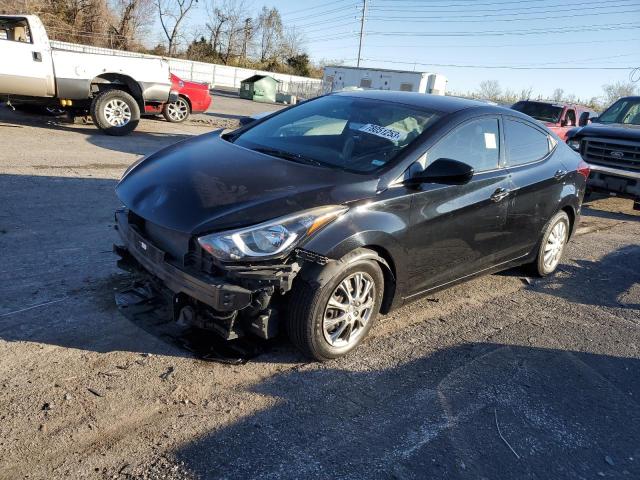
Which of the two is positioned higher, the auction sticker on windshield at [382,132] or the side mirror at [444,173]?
the auction sticker on windshield at [382,132]

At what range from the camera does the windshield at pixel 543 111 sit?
14.2m

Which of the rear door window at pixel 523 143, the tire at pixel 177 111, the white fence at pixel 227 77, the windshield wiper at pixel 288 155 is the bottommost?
the white fence at pixel 227 77

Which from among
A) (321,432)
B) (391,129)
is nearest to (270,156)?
(391,129)

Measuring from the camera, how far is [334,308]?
3.51m

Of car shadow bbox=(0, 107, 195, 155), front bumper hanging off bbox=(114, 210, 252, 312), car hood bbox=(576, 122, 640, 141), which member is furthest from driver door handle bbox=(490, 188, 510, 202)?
car shadow bbox=(0, 107, 195, 155)

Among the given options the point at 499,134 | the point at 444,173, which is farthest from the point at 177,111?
the point at 444,173

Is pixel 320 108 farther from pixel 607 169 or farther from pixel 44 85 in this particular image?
pixel 44 85

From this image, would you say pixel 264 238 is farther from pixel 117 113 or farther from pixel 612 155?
pixel 117 113

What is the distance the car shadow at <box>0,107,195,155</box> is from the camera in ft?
35.1

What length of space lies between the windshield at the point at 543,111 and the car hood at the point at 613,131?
3.95 meters

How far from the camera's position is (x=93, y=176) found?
7852 millimetres

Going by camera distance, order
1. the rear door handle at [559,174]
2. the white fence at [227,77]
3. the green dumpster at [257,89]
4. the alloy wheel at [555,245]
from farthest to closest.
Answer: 1. the white fence at [227,77]
2. the green dumpster at [257,89]
3. the alloy wheel at [555,245]
4. the rear door handle at [559,174]

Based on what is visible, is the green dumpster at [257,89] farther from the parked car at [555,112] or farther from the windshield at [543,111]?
the windshield at [543,111]

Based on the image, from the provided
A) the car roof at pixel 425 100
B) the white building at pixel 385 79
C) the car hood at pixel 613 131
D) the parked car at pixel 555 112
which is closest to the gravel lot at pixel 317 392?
the car roof at pixel 425 100
